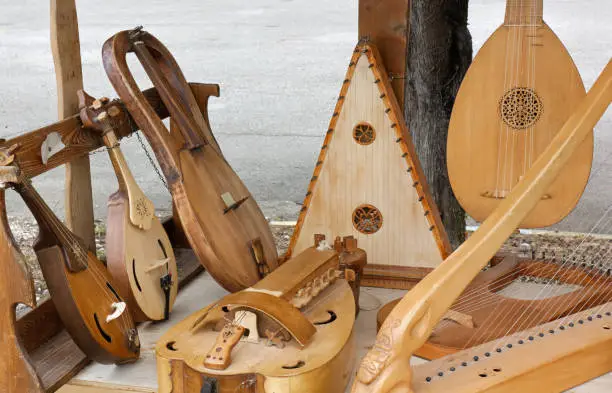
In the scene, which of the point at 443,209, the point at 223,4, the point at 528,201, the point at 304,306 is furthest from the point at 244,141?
the point at 528,201

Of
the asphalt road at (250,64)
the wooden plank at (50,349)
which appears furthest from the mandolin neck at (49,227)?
the asphalt road at (250,64)

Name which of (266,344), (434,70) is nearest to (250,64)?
(434,70)

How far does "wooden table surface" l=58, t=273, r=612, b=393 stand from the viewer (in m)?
2.09

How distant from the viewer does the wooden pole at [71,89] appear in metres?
2.37

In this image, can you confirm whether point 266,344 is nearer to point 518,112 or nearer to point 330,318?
point 330,318

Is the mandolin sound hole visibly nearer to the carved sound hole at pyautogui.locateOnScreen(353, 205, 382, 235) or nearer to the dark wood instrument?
the dark wood instrument

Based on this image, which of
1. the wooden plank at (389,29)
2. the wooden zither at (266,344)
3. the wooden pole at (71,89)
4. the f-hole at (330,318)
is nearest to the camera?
the wooden zither at (266,344)

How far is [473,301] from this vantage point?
7.70 feet

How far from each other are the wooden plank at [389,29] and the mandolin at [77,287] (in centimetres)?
118

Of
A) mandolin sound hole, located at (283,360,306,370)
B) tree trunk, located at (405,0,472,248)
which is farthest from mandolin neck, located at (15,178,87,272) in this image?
tree trunk, located at (405,0,472,248)

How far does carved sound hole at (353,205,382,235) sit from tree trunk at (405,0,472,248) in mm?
852

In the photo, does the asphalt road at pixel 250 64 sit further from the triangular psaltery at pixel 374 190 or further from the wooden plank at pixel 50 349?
the wooden plank at pixel 50 349

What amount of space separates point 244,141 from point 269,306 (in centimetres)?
534

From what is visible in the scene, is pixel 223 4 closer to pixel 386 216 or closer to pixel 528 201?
pixel 386 216
